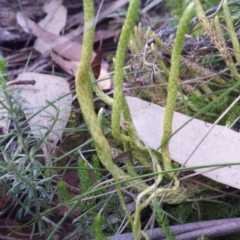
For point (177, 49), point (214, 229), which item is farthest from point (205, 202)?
point (177, 49)

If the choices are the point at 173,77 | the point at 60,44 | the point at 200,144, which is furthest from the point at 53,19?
the point at 173,77

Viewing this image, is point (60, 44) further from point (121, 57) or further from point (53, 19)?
point (121, 57)

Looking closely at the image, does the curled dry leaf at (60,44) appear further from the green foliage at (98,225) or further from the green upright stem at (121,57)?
the green foliage at (98,225)

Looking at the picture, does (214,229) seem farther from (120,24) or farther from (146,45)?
(120,24)

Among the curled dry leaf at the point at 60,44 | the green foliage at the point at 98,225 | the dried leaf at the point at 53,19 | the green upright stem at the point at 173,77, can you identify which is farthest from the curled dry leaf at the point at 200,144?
the dried leaf at the point at 53,19

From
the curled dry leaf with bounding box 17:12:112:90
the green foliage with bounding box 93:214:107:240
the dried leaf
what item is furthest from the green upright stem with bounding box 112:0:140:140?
the dried leaf

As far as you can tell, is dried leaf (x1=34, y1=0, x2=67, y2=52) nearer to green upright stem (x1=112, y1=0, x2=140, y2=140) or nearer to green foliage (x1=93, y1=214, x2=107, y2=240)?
green upright stem (x1=112, y1=0, x2=140, y2=140)

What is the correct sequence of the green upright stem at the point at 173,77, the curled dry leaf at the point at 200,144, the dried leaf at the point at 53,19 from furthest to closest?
the dried leaf at the point at 53,19, the curled dry leaf at the point at 200,144, the green upright stem at the point at 173,77

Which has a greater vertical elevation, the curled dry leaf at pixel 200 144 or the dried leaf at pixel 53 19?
the dried leaf at pixel 53 19
